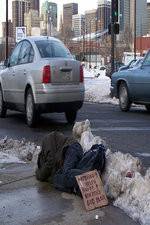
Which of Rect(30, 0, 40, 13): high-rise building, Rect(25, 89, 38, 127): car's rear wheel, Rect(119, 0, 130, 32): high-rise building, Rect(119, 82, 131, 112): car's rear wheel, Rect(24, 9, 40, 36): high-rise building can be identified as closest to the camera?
Rect(25, 89, 38, 127): car's rear wheel

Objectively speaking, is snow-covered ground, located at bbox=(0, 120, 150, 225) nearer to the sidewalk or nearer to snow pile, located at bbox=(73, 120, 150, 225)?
snow pile, located at bbox=(73, 120, 150, 225)

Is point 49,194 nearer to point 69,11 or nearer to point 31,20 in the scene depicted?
point 31,20

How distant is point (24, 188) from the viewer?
6695 mm

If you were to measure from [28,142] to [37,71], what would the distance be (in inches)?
91.1

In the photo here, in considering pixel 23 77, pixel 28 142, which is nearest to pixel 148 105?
pixel 23 77

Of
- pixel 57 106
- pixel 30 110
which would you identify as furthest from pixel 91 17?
pixel 57 106

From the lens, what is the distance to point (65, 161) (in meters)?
6.43

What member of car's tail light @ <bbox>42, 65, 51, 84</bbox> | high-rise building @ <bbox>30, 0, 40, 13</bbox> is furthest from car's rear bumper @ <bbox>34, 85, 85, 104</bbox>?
high-rise building @ <bbox>30, 0, 40, 13</bbox>

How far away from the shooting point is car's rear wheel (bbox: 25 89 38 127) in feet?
39.5

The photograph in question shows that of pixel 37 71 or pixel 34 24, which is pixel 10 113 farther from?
pixel 34 24

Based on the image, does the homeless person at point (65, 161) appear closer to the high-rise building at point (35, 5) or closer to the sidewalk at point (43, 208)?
the sidewalk at point (43, 208)

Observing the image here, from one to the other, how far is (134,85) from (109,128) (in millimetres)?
3933

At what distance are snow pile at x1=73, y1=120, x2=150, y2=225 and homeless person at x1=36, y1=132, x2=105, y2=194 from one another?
0.55 feet

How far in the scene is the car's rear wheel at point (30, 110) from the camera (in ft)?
39.5
